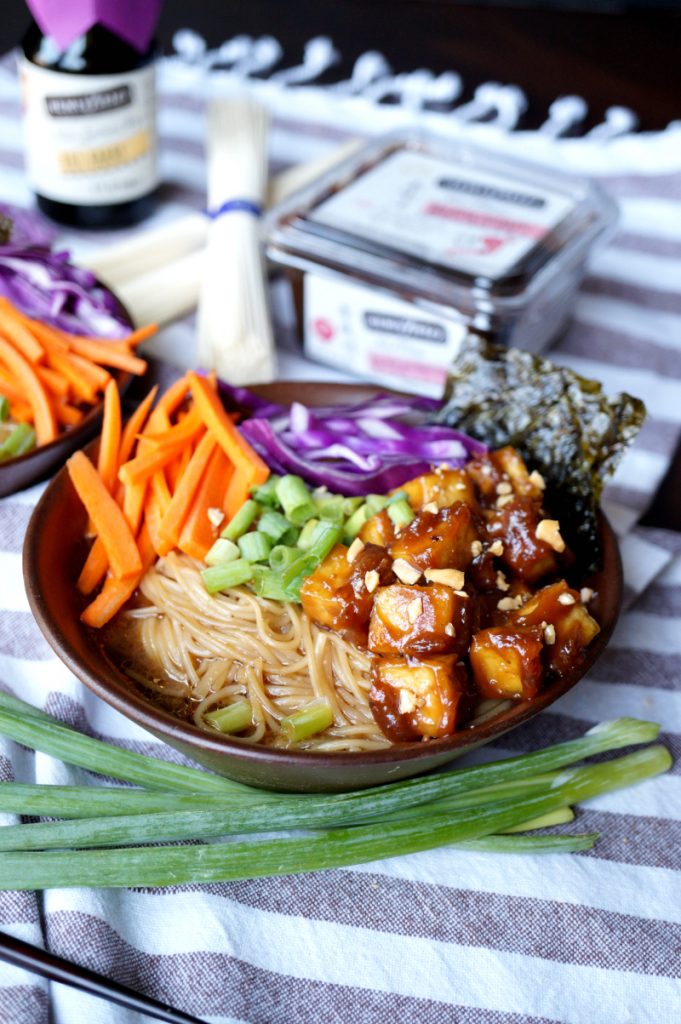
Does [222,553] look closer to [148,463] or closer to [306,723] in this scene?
[148,463]

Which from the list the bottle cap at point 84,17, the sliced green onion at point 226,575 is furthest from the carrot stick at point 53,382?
the bottle cap at point 84,17

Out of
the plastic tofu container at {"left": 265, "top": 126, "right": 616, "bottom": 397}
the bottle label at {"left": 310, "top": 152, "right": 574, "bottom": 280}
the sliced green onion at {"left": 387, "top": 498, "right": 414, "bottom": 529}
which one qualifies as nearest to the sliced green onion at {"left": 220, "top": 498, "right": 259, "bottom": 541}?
the sliced green onion at {"left": 387, "top": 498, "right": 414, "bottom": 529}

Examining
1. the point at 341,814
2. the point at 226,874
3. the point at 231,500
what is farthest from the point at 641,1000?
the point at 231,500

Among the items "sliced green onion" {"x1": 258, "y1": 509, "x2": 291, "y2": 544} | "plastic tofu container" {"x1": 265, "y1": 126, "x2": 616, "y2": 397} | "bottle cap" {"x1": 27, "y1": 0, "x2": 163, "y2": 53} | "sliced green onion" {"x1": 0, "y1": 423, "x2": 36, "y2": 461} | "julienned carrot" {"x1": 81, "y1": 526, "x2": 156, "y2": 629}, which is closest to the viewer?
"julienned carrot" {"x1": 81, "y1": 526, "x2": 156, "y2": 629}

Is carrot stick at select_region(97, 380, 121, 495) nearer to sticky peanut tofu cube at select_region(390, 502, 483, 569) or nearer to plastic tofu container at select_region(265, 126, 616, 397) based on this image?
sticky peanut tofu cube at select_region(390, 502, 483, 569)

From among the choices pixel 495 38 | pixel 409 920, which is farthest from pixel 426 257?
pixel 495 38

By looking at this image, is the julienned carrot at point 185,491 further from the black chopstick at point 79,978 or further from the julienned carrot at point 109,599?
the black chopstick at point 79,978
